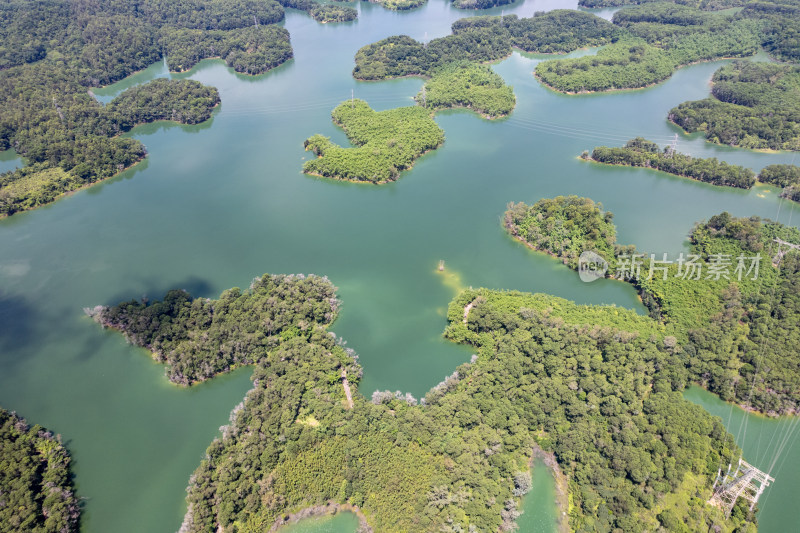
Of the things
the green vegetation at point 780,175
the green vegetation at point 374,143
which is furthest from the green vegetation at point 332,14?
the green vegetation at point 780,175

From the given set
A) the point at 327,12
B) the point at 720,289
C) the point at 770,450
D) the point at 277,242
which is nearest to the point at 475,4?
the point at 327,12

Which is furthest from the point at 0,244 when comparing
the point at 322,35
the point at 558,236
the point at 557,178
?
the point at 322,35

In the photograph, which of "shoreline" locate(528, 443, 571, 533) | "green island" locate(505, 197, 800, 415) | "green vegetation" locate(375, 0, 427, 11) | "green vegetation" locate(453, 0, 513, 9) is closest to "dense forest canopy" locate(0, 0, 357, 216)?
"green vegetation" locate(375, 0, 427, 11)

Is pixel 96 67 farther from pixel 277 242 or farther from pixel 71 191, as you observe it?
pixel 277 242

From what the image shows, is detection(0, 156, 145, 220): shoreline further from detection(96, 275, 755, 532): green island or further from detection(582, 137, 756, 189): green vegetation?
detection(582, 137, 756, 189): green vegetation

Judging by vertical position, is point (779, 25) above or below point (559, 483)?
above

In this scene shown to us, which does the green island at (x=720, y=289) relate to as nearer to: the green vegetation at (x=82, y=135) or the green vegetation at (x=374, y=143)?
the green vegetation at (x=374, y=143)

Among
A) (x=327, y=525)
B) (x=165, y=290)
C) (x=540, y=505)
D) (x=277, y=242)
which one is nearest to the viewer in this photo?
(x=327, y=525)
